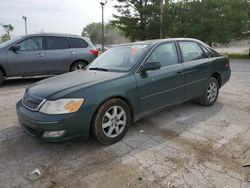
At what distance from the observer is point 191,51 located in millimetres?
4641

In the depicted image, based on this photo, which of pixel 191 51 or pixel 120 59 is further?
pixel 191 51

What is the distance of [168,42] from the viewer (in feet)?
13.9

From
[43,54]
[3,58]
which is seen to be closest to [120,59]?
[43,54]

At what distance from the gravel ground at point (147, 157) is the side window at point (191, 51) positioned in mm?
1149

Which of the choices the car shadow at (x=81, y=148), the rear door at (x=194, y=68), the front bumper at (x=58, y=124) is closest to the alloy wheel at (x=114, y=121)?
the car shadow at (x=81, y=148)

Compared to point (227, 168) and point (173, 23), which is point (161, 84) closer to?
point (227, 168)

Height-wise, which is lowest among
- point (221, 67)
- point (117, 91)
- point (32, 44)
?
point (117, 91)

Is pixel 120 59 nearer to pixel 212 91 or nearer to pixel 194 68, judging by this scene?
pixel 194 68

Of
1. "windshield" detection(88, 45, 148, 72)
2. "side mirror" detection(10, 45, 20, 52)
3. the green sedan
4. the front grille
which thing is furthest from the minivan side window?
"side mirror" detection(10, 45, 20, 52)

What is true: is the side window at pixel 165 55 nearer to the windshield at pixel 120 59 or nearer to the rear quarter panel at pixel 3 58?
the windshield at pixel 120 59

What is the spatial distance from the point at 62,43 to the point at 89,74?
497cm

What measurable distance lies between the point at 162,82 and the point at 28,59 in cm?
530

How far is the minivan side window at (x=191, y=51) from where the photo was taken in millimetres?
4441

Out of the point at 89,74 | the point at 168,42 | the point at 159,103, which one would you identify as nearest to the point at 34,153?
the point at 89,74
